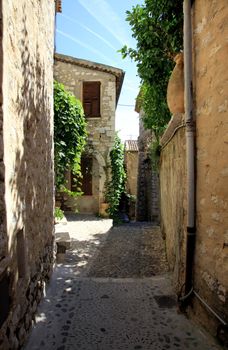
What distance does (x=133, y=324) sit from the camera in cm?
333

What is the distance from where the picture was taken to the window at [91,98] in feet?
39.6

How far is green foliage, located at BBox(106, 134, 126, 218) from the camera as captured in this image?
1144 cm

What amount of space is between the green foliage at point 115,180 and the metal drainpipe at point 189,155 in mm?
7979

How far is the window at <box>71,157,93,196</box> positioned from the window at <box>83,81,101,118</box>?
6.39 ft

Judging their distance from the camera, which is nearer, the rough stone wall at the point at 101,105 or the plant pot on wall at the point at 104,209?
the plant pot on wall at the point at 104,209

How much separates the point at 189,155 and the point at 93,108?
9.28m

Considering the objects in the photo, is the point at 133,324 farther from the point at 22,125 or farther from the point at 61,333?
the point at 22,125

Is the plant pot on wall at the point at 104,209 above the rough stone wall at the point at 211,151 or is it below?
below

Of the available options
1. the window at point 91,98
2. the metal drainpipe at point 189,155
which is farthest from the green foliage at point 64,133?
the metal drainpipe at point 189,155

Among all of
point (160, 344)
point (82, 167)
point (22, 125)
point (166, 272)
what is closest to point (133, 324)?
point (160, 344)

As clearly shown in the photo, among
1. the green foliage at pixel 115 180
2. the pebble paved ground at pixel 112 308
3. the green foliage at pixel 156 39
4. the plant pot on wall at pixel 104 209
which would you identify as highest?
the green foliage at pixel 156 39

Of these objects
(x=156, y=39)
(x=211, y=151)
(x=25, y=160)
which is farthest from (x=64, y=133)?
(x=211, y=151)

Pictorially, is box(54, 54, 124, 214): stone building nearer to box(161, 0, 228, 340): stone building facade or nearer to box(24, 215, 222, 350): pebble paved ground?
box(24, 215, 222, 350): pebble paved ground

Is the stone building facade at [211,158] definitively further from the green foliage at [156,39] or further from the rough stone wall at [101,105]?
the rough stone wall at [101,105]
